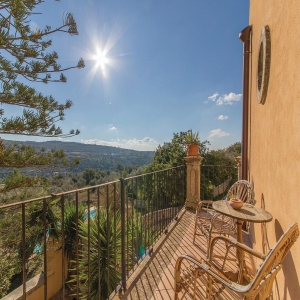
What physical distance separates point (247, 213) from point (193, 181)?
7.63 ft

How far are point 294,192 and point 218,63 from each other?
32.3 ft

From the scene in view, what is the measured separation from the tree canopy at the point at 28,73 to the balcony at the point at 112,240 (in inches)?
86.2

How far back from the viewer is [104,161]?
19859 mm

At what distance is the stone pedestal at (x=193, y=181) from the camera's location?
3805 mm

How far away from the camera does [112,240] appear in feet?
8.78

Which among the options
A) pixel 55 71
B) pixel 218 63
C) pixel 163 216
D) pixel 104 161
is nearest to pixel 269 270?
pixel 163 216

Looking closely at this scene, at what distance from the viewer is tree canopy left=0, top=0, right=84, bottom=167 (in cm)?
399

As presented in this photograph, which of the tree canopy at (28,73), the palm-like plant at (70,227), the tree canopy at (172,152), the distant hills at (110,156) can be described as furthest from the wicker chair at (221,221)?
the distant hills at (110,156)

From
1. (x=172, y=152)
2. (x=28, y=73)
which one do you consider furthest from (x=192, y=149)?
(x=172, y=152)

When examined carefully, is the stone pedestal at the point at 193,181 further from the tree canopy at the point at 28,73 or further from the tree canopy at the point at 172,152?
the tree canopy at the point at 172,152

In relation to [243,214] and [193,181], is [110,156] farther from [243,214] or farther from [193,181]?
[243,214]

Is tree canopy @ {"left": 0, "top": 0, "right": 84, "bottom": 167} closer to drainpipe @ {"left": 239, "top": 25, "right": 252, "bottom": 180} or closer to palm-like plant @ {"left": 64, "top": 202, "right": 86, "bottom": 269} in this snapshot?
palm-like plant @ {"left": 64, "top": 202, "right": 86, "bottom": 269}

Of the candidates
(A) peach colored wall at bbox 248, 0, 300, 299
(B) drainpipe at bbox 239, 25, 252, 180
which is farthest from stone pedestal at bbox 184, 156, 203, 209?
(A) peach colored wall at bbox 248, 0, 300, 299

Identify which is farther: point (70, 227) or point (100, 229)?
point (70, 227)
